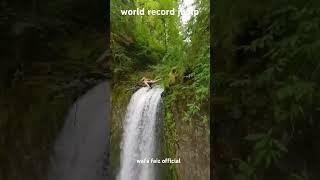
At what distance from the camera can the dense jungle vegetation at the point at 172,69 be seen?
1.70 m

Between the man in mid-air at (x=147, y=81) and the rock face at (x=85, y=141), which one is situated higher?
the man in mid-air at (x=147, y=81)

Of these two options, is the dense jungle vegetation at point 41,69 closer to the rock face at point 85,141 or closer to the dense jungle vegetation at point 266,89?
the rock face at point 85,141

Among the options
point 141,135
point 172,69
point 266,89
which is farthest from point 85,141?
point 266,89

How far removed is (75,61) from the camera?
68.6 inches

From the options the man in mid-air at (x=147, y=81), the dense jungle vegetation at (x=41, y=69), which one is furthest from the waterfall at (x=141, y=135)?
the dense jungle vegetation at (x=41, y=69)

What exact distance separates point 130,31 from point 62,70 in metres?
0.25

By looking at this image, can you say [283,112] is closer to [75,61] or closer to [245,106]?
[245,106]

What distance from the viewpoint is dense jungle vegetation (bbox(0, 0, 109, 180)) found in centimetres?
174

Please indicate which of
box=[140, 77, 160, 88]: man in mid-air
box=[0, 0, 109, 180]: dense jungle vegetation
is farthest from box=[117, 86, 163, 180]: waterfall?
box=[0, 0, 109, 180]: dense jungle vegetation

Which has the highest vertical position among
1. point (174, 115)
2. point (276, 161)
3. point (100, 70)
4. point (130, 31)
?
point (130, 31)

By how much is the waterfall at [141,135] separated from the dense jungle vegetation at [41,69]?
14 centimetres

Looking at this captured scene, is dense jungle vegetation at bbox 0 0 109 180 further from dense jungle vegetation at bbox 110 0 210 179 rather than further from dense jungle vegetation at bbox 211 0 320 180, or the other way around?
dense jungle vegetation at bbox 211 0 320 180

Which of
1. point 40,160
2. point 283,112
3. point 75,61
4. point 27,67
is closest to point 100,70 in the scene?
point 75,61

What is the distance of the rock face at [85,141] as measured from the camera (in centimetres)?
172
